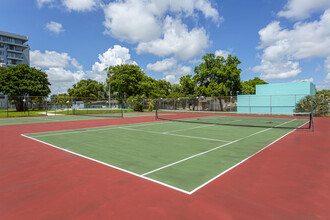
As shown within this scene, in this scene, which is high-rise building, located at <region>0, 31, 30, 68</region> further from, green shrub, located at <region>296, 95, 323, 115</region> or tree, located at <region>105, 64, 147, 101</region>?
green shrub, located at <region>296, 95, 323, 115</region>

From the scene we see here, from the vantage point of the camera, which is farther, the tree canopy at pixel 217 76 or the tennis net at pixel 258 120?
the tree canopy at pixel 217 76

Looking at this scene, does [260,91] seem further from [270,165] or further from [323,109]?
[270,165]

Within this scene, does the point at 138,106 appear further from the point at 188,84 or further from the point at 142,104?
the point at 188,84

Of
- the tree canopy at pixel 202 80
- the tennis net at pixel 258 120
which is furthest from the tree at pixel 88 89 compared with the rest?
the tennis net at pixel 258 120

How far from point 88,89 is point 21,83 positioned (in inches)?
1628

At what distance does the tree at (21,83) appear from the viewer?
136 ft

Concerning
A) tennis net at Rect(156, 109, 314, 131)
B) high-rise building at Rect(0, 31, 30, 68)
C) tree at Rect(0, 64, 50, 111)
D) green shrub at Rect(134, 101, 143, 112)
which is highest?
high-rise building at Rect(0, 31, 30, 68)

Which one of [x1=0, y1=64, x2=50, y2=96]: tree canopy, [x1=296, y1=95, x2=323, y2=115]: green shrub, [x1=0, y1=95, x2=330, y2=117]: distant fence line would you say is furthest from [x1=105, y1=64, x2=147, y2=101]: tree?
[x1=296, y1=95, x2=323, y2=115]: green shrub

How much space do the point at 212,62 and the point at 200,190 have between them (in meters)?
44.6

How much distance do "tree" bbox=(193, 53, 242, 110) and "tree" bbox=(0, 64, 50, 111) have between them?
122 feet

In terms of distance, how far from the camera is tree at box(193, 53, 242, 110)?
41.8m

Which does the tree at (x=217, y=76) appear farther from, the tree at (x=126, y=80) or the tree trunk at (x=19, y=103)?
the tree trunk at (x=19, y=103)

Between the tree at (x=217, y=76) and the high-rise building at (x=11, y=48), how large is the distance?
235 ft

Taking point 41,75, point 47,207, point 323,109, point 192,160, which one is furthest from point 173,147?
point 41,75
